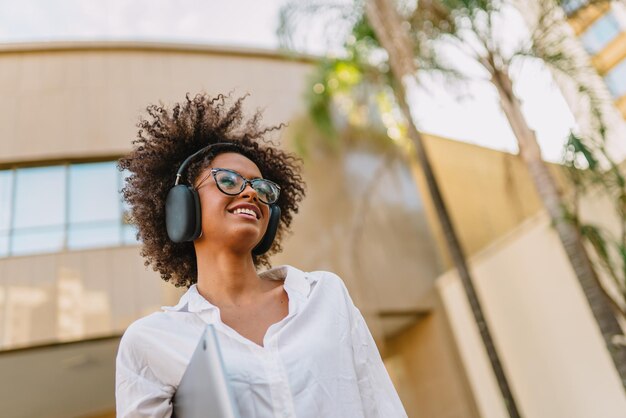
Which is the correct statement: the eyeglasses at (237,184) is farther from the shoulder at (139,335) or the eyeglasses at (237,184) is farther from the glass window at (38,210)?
the glass window at (38,210)

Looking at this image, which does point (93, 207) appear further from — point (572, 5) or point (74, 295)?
point (572, 5)

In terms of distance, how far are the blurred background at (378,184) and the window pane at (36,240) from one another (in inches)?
1.0

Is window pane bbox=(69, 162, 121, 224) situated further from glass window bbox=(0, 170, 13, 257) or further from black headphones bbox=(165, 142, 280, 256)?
black headphones bbox=(165, 142, 280, 256)

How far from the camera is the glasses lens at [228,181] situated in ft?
4.79

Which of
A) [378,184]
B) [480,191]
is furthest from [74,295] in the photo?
[480,191]

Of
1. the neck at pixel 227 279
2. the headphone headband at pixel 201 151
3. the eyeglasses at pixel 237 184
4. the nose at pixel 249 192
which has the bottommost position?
the neck at pixel 227 279

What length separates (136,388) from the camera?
1145mm

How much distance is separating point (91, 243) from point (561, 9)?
6753 millimetres

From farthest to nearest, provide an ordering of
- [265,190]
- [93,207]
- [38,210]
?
[93,207], [38,210], [265,190]

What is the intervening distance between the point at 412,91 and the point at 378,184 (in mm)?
2448

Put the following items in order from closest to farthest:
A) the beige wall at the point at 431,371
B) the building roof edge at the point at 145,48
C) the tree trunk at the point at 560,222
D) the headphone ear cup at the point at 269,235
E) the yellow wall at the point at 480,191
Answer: the headphone ear cup at the point at 269,235
the tree trunk at the point at 560,222
the beige wall at the point at 431,371
the yellow wall at the point at 480,191
the building roof edge at the point at 145,48

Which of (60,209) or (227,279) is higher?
(60,209)

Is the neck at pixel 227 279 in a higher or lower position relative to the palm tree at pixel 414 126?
lower

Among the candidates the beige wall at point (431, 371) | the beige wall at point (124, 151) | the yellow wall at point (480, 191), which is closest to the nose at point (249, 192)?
the beige wall at point (124, 151)
